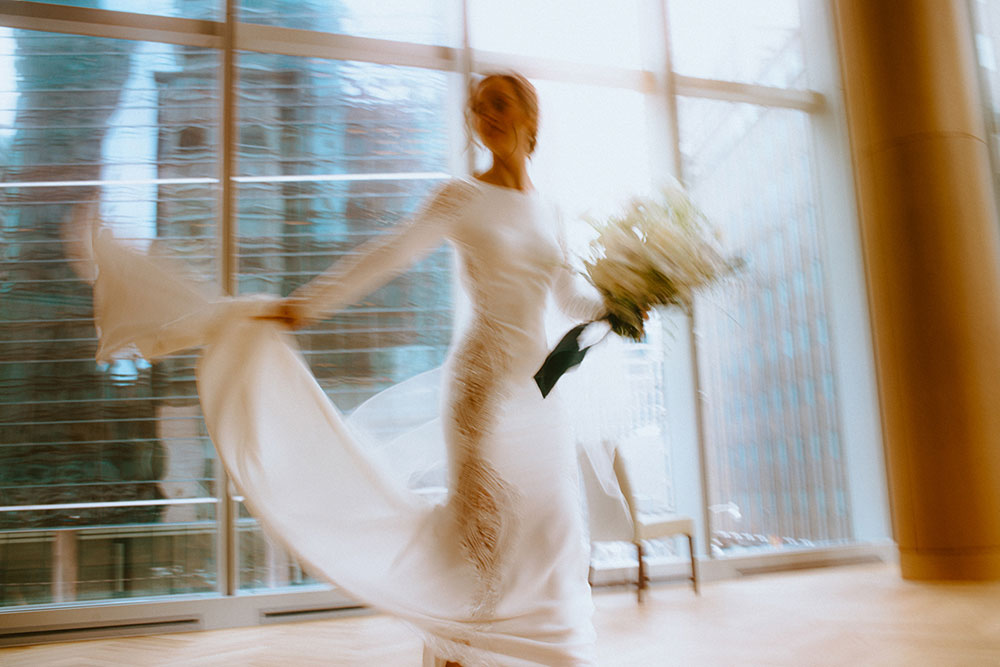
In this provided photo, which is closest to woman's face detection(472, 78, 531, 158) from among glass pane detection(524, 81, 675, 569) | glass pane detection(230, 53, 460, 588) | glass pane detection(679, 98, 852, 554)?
glass pane detection(524, 81, 675, 569)

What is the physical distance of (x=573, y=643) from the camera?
5.42 feet

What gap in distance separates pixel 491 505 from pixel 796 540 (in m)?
4.17

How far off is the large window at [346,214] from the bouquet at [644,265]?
1.01 metres

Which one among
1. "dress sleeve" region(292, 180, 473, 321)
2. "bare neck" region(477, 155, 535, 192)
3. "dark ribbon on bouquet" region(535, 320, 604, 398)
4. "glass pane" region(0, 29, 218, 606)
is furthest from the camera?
"glass pane" region(0, 29, 218, 606)

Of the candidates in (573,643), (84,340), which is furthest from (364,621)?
(573,643)

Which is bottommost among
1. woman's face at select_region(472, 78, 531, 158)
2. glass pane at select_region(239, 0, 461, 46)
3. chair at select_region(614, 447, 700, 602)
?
chair at select_region(614, 447, 700, 602)

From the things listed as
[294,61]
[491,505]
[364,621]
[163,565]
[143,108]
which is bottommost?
[364,621]

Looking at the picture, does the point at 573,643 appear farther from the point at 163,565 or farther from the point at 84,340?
the point at 84,340

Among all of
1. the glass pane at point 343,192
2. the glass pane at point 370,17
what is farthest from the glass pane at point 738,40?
the glass pane at point 343,192

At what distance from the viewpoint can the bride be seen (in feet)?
5.49

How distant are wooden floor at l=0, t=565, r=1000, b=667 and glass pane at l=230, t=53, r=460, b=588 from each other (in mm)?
1383

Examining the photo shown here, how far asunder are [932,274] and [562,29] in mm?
2786

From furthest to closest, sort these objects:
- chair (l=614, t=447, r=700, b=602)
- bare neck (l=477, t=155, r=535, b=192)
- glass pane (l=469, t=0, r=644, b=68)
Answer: glass pane (l=469, t=0, r=644, b=68)
chair (l=614, t=447, r=700, b=602)
bare neck (l=477, t=155, r=535, b=192)

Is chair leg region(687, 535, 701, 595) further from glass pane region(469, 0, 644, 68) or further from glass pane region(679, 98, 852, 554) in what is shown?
glass pane region(469, 0, 644, 68)
